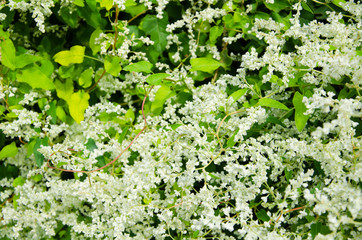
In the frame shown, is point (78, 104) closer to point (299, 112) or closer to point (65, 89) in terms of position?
point (65, 89)

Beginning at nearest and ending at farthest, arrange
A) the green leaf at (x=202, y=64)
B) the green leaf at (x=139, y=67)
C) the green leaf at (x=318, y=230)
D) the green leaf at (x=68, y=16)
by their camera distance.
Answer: the green leaf at (x=318, y=230)
the green leaf at (x=139, y=67)
the green leaf at (x=202, y=64)
the green leaf at (x=68, y=16)

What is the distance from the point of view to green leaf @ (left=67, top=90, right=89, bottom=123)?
2.20 metres

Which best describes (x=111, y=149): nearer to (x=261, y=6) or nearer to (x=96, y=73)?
(x=96, y=73)

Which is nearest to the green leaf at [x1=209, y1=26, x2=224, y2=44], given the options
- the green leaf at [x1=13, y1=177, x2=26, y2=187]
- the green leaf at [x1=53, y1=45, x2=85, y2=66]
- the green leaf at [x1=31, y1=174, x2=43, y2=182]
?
the green leaf at [x1=53, y1=45, x2=85, y2=66]

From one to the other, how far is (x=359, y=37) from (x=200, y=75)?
1014mm

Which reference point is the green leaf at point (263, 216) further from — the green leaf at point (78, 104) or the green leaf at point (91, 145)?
the green leaf at point (78, 104)

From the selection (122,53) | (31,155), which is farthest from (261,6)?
(31,155)

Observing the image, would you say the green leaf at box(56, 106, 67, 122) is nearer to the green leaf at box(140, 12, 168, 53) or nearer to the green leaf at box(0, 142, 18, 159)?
the green leaf at box(0, 142, 18, 159)

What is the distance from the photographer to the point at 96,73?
2.32m

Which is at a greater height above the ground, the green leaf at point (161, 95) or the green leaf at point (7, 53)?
the green leaf at point (7, 53)

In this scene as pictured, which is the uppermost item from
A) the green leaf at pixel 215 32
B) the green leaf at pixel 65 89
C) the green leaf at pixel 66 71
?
the green leaf at pixel 215 32

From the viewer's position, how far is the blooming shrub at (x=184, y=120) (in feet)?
5.47

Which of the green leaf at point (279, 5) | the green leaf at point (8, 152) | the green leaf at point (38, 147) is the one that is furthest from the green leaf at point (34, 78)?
the green leaf at point (279, 5)

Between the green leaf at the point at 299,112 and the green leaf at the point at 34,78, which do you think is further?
the green leaf at the point at 34,78
